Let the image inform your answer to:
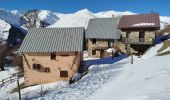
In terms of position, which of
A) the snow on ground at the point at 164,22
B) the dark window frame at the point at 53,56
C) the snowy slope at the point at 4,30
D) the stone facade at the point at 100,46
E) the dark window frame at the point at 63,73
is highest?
the snow on ground at the point at 164,22

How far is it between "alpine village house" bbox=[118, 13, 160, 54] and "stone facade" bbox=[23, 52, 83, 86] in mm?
15368

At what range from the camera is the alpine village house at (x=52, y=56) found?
39781 mm

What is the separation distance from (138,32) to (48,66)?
1945 centimetres

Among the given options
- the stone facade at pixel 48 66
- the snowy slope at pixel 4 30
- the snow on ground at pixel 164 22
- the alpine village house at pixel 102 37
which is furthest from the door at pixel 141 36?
the snowy slope at pixel 4 30

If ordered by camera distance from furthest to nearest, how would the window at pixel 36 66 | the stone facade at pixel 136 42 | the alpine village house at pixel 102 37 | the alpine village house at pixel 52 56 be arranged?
the alpine village house at pixel 102 37
the stone facade at pixel 136 42
the window at pixel 36 66
the alpine village house at pixel 52 56

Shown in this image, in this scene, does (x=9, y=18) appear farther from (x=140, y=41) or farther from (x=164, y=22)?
(x=140, y=41)

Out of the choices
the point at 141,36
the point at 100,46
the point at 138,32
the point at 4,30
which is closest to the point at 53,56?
the point at 100,46

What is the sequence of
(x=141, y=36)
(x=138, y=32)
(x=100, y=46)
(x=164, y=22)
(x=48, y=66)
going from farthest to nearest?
(x=164, y=22)
(x=100, y=46)
(x=141, y=36)
(x=138, y=32)
(x=48, y=66)

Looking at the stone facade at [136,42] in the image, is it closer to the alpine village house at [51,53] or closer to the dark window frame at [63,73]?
the alpine village house at [51,53]

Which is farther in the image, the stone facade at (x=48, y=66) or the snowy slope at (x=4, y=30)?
the snowy slope at (x=4, y=30)

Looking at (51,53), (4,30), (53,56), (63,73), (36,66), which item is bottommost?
(63,73)

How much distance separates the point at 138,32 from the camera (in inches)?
2040

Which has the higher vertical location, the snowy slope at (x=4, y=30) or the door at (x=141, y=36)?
the snowy slope at (x=4, y=30)

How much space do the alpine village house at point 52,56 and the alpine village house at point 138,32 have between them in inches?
551
